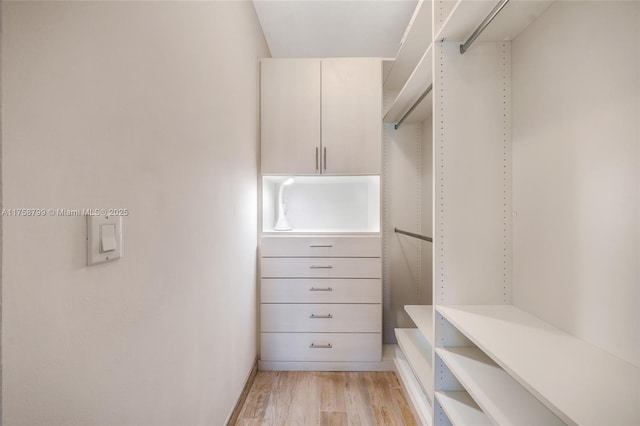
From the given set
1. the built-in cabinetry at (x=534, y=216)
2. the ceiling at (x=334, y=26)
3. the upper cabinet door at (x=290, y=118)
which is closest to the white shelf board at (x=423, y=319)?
the built-in cabinetry at (x=534, y=216)

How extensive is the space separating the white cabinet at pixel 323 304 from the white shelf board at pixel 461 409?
0.81 meters

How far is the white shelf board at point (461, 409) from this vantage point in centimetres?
97

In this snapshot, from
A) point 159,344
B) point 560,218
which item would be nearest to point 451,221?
point 560,218

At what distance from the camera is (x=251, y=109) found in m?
1.79

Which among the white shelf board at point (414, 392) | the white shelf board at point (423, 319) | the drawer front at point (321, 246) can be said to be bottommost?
the white shelf board at point (414, 392)

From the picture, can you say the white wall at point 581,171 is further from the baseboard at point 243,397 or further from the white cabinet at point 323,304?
the baseboard at point 243,397

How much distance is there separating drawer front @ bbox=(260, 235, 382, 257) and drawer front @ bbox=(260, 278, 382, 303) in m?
0.19

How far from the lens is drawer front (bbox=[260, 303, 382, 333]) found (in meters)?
1.92

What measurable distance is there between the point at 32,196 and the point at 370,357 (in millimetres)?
2029

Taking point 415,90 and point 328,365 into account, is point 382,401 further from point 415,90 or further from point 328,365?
point 415,90

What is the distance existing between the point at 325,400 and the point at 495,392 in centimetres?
113

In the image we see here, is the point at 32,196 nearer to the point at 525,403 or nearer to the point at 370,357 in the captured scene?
the point at 525,403

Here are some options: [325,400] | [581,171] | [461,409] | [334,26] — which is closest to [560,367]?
[461,409]

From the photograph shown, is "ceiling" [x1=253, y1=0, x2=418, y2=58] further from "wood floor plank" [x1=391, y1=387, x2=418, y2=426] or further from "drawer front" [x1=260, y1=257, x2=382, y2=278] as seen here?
"wood floor plank" [x1=391, y1=387, x2=418, y2=426]
